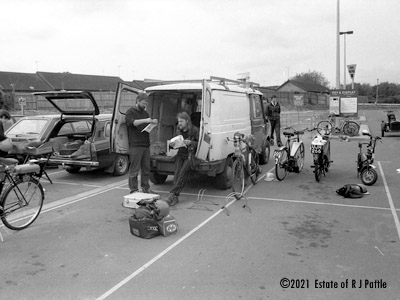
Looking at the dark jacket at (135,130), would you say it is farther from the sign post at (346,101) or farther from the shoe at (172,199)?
the sign post at (346,101)

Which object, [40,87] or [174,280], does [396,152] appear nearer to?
[174,280]

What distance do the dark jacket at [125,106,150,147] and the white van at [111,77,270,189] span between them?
18.1 inches

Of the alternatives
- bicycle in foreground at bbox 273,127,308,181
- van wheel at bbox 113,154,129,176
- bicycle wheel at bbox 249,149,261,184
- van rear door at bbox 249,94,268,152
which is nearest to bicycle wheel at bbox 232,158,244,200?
bicycle wheel at bbox 249,149,261,184

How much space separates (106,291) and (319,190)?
5.34m

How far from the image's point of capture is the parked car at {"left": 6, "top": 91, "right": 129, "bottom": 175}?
29.2 feet

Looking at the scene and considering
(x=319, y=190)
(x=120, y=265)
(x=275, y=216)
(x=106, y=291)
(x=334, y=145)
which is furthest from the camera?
(x=334, y=145)

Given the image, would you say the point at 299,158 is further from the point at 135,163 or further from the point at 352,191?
the point at 135,163

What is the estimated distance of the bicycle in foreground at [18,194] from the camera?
17.7 feet

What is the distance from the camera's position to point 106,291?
371 centimetres

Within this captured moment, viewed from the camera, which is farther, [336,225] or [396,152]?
[396,152]

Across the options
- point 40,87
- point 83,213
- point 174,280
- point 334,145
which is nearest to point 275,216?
point 174,280

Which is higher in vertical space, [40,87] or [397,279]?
[40,87]

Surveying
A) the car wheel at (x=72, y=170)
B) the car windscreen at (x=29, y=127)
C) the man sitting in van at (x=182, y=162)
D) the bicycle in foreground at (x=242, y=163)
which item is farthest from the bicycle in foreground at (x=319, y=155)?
the car windscreen at (x=29, y=127)

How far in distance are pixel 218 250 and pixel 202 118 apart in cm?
276
